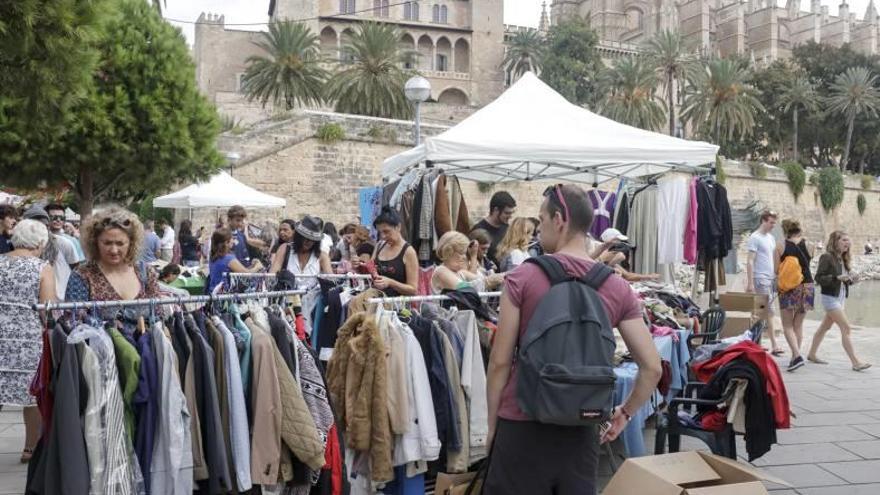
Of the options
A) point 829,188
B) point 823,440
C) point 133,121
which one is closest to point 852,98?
point 829,188

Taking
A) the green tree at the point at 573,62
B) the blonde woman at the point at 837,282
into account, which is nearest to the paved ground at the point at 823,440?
the blonde woman at the point at 837,282

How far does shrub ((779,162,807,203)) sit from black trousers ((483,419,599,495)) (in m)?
41.3

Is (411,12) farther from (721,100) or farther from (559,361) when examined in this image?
(559,361)

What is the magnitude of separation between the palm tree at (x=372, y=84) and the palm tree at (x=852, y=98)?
27.9 meters

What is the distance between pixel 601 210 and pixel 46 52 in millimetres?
6006

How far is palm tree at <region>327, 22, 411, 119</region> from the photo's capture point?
113ft

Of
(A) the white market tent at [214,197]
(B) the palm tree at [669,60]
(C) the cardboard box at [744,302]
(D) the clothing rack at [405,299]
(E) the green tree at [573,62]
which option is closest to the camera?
(D) the clothing rack at [405,299]

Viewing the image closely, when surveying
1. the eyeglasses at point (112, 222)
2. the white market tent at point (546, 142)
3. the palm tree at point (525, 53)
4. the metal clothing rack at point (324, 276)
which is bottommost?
the metal clothing rack at point (324, 276)

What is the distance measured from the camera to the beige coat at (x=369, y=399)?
11.7ft

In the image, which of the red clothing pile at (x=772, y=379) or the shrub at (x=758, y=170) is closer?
the red clothing pile at (x=772, y=379)

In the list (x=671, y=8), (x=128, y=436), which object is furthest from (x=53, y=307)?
(x=671, y=8)

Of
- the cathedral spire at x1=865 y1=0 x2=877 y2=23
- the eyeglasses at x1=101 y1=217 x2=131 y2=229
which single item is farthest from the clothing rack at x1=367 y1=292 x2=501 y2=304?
the cathedral spire at x1=865 y1=0 x2=877 y2=23

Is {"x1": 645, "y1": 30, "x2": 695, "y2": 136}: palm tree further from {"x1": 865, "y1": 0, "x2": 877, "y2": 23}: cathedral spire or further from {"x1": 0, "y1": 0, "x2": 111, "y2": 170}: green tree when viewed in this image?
{"x1": 865, "y1": 0, "x2": 877, "y2": 23}: cathedral spire

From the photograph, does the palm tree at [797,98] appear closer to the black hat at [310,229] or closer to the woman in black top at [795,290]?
the woman in black top at [795,290]
